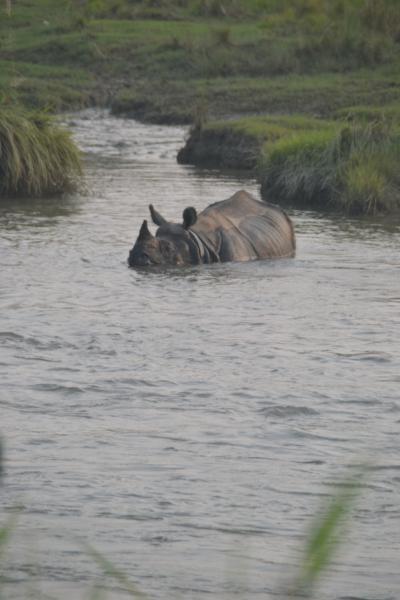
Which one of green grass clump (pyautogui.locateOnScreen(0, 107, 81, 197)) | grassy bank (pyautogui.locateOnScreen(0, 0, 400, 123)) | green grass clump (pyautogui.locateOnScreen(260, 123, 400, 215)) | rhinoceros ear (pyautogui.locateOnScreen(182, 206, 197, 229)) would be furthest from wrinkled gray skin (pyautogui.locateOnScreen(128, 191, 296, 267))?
grassy bank (pyautogui.locateOnScreen(0, 0, 400, 123))

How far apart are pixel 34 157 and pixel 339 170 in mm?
3739

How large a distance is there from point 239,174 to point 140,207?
4620mm

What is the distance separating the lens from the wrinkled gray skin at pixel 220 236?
1277cm

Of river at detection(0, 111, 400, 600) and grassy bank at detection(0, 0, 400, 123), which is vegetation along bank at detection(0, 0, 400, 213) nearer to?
grassy bank at detection(0, 0, 400, 123)

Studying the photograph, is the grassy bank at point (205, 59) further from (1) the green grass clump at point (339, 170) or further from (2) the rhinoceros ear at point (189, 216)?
(2) the rhinoceros ear at point (189, 216)

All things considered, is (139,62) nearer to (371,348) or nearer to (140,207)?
(140,207)

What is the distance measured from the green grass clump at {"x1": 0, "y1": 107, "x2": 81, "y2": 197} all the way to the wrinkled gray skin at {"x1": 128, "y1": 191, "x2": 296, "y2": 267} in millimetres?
4744

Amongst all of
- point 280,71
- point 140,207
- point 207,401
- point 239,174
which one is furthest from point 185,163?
point 207,401

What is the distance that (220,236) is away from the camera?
13180 mm

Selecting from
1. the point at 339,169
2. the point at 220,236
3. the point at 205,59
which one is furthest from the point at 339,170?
the point at 205,59

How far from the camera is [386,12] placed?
32.5 m

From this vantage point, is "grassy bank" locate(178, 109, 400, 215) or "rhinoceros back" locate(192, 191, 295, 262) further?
"grassy bank" locate(178, 109, 400, 215)

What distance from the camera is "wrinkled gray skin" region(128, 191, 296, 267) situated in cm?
1277

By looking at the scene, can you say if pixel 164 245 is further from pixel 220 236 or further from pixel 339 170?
pixel 339 170
